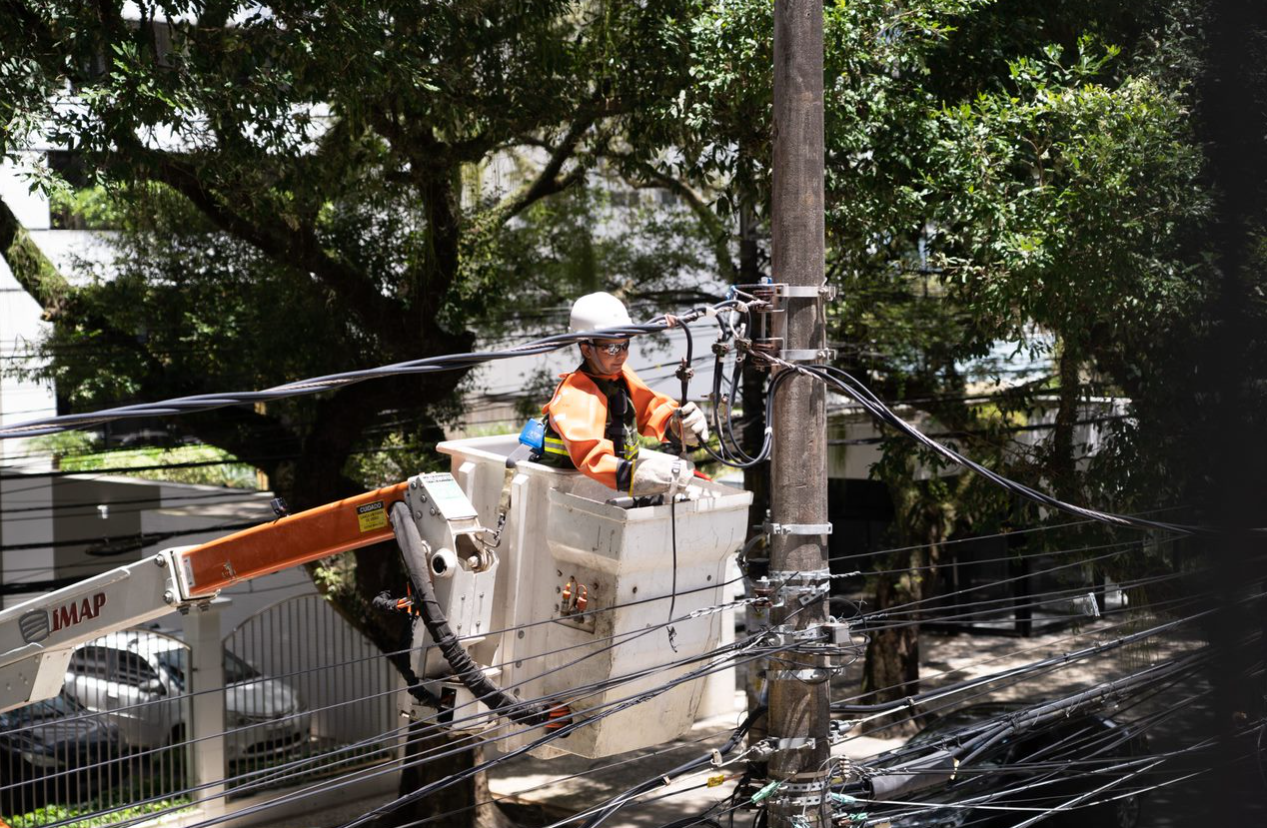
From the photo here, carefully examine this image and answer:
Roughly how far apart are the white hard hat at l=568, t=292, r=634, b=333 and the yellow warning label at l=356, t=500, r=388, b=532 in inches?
48.3

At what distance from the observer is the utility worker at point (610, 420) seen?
192 inches

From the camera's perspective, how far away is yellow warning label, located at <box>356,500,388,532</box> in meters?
4.92

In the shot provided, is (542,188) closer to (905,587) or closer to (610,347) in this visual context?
(905,587)

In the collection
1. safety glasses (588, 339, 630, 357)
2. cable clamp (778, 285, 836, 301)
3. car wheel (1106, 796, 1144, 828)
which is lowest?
car wheel (1106, 796, 1144, 828)

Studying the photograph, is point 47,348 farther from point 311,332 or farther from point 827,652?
point 827,652

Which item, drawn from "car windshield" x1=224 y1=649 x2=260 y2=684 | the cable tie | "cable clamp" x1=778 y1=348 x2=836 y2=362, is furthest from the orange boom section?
"car windshield" x1=224 y1=649 x2=260 y2=684

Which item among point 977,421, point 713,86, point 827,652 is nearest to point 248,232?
point 713,86

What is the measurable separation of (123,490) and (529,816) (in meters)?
8.88

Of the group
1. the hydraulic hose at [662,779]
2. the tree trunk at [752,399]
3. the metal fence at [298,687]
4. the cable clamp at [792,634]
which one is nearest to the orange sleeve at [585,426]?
the cable clamp at [792,634]

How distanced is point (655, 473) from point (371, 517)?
3.57ft

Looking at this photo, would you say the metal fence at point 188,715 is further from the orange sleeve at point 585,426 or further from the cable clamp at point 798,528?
the cable clamp at point 798,528

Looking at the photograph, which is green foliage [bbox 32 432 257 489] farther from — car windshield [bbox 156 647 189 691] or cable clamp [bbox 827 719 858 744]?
cable clamp [bbox 827 719 858 744]

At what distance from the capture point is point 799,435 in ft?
16.7

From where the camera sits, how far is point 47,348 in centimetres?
1257
